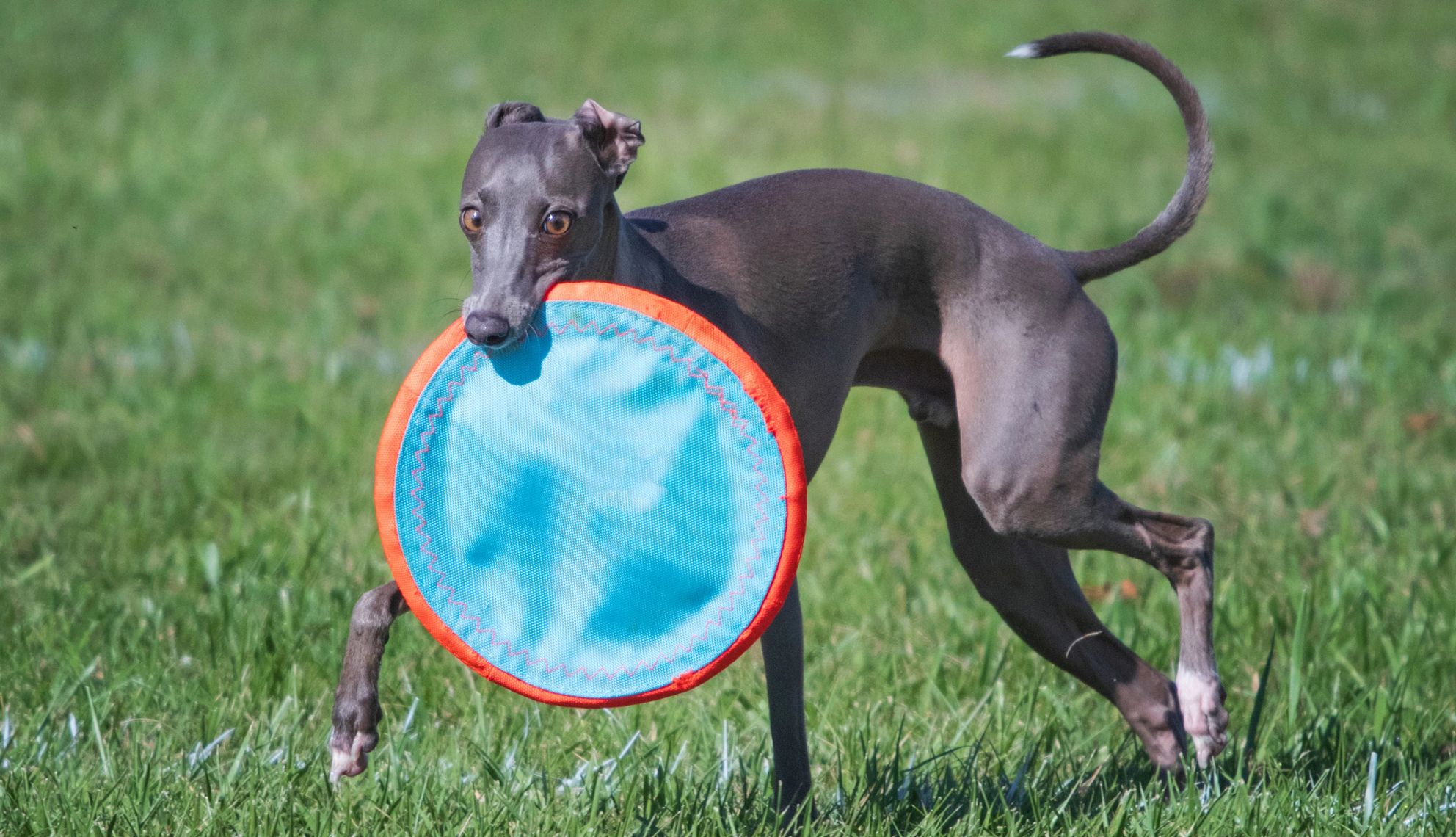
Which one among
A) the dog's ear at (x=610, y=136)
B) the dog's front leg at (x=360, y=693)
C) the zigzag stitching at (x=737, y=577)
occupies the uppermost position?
the dog's ear at (x=610, y=136)

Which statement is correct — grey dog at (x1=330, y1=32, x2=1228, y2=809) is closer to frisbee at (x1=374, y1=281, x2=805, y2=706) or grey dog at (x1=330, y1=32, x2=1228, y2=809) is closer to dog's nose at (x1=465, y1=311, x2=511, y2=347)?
frisbee at (x1=374, y1=281, x2=805, y2=706)

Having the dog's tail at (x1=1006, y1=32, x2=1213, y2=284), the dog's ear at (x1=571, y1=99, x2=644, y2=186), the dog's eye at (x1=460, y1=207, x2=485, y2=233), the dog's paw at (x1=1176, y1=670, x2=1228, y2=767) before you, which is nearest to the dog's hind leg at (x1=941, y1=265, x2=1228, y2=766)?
the dog's paw at (x1=1176, y1=670, x2=1228, y2=767)

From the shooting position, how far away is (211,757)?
331cm

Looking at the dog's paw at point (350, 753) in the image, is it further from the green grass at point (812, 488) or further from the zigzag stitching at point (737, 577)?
the zigzag stitching at point (737, 577)

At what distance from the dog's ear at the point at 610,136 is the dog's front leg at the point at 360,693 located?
87 centimetres

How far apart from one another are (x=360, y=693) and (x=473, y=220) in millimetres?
883

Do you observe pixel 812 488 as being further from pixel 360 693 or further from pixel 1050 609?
pixel 360 693

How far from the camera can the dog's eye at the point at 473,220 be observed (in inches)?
106

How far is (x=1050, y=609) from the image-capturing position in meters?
3.72

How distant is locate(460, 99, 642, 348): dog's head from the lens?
2631 mm

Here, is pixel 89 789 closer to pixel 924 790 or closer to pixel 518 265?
pixel 518 265

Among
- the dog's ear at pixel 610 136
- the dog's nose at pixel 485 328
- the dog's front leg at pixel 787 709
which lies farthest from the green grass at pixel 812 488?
the dog's ear at pixel 610 136

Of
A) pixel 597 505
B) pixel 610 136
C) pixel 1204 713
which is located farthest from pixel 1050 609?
pixel 610 136

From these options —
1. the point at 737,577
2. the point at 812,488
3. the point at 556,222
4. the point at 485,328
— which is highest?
the point at 556,222
